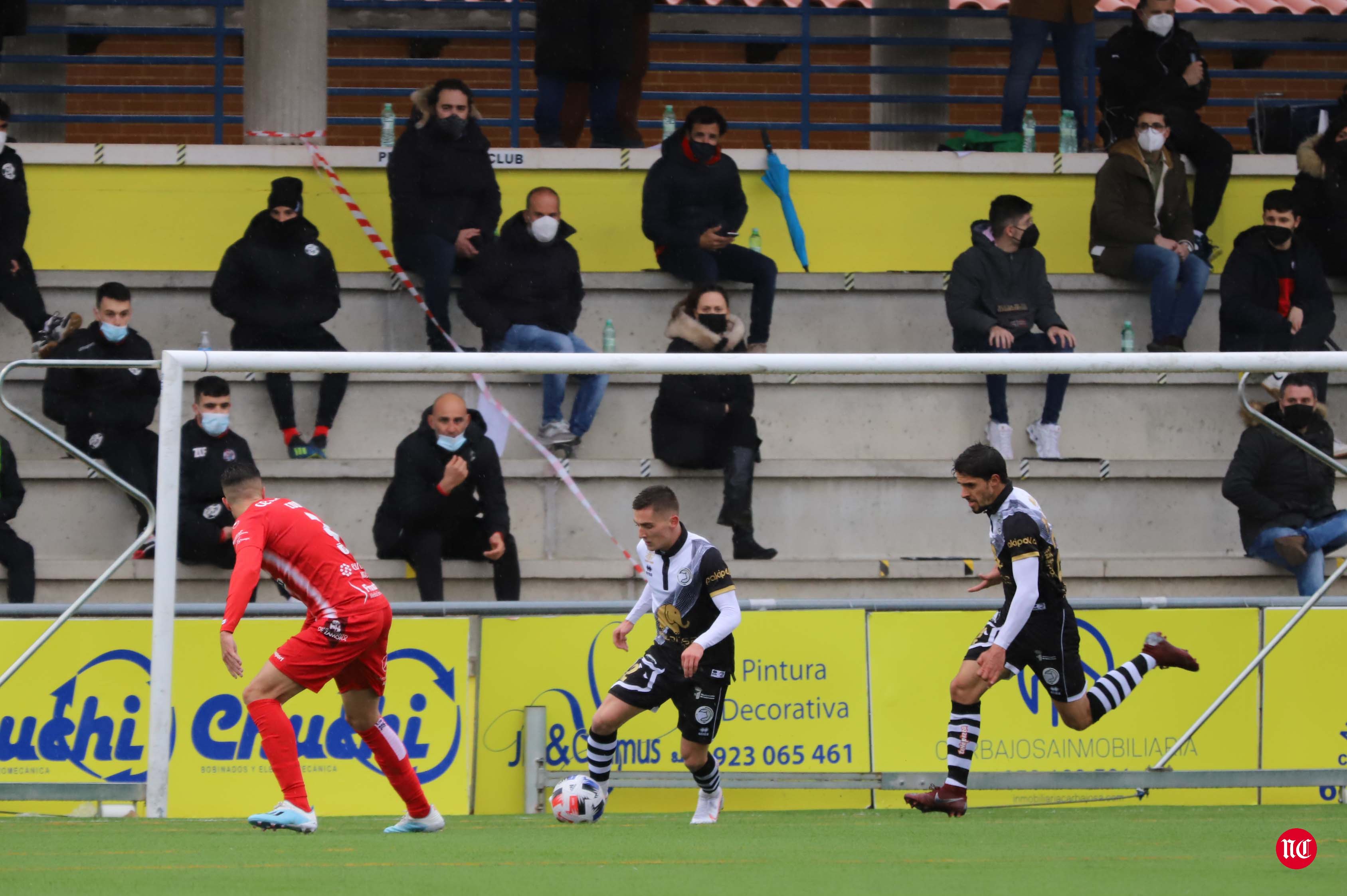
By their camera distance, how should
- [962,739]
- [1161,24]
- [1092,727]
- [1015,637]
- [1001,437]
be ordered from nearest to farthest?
[1015,637], [962,739], [1092,727], [1001,437], [1161,24]

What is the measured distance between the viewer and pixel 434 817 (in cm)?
764

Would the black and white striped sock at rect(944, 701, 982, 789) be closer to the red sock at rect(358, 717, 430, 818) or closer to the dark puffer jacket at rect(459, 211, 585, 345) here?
the red sock at rect(358, 717, 430, 818)

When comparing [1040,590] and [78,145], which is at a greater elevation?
[78,145]

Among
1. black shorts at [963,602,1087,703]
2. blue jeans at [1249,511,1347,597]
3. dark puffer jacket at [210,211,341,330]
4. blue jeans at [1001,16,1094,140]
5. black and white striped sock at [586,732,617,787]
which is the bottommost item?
black and white striped sock at [586,732,617,787]

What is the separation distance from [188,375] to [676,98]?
7876mm

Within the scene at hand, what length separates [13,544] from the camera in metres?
9.80

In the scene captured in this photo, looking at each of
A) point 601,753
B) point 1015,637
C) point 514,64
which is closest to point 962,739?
point 1015,637

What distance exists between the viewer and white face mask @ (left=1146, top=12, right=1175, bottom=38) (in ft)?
40.9

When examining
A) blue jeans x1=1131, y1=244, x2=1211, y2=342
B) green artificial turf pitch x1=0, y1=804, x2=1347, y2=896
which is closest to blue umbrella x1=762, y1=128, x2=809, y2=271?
blue jeans x1=1131, y1=244, x2=1211, y2=342

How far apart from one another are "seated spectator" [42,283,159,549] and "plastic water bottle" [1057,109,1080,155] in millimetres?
7355

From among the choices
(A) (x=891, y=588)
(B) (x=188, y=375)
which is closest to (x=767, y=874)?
(A) (x=891, y=588)

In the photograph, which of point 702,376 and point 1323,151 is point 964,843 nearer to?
point 702,376

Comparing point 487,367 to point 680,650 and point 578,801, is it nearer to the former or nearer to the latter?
point 680,650

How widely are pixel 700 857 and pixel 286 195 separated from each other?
634 centimetres
